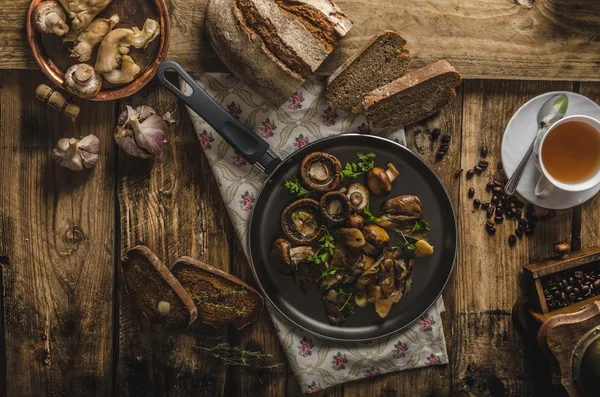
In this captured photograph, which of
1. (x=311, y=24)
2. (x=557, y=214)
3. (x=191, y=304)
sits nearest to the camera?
(x=311, y=24)

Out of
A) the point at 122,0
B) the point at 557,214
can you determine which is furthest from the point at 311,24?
the point at 557,214

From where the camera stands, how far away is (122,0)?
7.10ft

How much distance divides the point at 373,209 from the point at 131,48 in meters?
1.08

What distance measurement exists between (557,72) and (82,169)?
74.1 inches

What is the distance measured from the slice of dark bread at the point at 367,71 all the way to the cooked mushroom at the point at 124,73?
0.71 m

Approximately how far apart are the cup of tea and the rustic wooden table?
0.22m

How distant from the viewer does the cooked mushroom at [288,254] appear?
222 centimetres

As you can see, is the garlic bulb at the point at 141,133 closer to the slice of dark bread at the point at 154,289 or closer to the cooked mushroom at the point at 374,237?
the slice of dark bread at the point at 154,289

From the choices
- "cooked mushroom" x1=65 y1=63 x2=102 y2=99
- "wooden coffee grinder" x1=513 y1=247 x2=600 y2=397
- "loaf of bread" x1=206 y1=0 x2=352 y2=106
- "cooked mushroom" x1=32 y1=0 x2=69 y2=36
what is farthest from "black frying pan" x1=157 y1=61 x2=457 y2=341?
"cooked mushroom" x1=32 y1=0 x2=69 y2=36

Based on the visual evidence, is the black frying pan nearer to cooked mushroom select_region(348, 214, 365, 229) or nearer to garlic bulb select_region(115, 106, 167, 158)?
cooked mushroom select_region(348, 214, 365, 229)

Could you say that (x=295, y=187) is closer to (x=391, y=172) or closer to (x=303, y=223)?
(x=303, y=223)

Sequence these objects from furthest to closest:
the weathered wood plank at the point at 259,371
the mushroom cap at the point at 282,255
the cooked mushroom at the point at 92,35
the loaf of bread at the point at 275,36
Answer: the weathered wood plank at the point at 259,371 → the mushroom cap at the point at 282,255 → the cooked mushroom at the point at 92,35 → the loaf of bread at the point at 275,36

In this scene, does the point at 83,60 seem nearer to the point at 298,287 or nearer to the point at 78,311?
the point at 78,311

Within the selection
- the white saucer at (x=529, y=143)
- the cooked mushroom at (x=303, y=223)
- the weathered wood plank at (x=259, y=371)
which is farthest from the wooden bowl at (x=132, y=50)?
the white saucer at (x=529, y=143)
